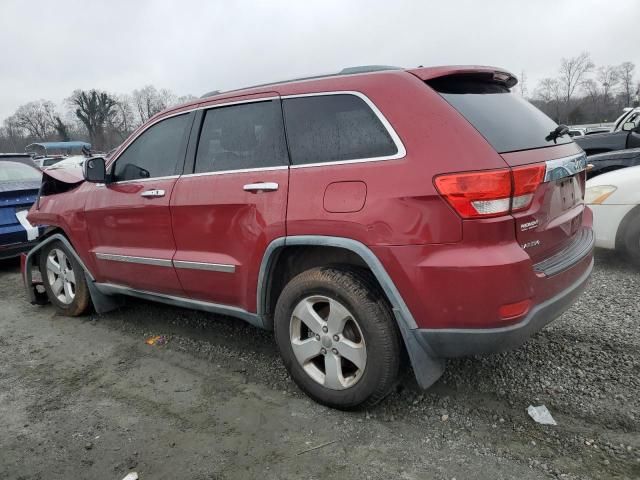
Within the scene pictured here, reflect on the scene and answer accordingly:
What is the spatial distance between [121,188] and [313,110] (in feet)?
6.09

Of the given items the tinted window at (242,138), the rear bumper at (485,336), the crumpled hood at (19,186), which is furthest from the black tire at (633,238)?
the crumpled hood at (19,186)

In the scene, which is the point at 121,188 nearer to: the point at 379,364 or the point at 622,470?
the point at 379,364

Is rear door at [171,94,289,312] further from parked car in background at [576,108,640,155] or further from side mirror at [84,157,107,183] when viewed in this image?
parked car in background at [576,108,640,155]

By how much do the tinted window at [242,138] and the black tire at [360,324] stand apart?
2.43 ft

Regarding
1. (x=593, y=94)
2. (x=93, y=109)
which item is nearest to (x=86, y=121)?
(x=93, y=109)

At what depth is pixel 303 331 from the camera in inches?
116

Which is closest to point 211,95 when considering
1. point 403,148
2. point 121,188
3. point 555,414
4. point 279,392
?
point 121,188

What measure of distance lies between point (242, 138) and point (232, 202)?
1.46ft

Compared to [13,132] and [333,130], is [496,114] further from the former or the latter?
[13,132]

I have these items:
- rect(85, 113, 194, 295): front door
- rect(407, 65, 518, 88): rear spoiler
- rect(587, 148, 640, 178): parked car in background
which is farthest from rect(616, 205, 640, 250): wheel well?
rect(85, 113, 194, 295): front door

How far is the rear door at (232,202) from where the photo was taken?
2.88 meters

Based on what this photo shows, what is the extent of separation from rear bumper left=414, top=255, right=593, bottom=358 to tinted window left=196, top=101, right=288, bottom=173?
1293mm

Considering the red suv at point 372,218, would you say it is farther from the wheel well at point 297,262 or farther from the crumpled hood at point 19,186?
the crumpled hood at point 19,186

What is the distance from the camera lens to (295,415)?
2789mm
